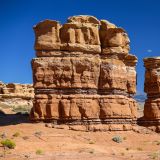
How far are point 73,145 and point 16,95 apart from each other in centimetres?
4261

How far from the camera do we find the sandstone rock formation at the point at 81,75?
38.4 m

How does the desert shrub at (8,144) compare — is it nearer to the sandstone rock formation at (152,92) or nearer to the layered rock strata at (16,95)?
the sandstone rock formation at (152,92)

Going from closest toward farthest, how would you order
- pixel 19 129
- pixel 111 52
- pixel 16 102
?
1. pixel 19 129
2. pixel 111 52
3. pixel 16 102

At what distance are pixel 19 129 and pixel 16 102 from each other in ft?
124

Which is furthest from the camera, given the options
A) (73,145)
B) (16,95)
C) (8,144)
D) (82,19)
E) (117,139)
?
(16,95)

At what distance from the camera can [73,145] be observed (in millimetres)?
33000

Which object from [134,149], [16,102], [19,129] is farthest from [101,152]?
[16,102]

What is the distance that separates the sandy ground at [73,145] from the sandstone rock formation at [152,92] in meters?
4.53

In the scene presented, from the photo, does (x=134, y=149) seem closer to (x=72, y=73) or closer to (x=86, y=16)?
(x=72, y=73)

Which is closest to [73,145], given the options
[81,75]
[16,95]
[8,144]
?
[8,144]

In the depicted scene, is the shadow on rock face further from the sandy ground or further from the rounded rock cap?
the rounded rock cap

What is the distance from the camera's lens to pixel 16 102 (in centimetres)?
7306

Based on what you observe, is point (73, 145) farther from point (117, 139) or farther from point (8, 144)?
point (8, 144)

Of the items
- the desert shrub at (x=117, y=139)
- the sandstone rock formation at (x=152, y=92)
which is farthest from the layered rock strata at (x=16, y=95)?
the desert shrub at (x=117, y=139)
